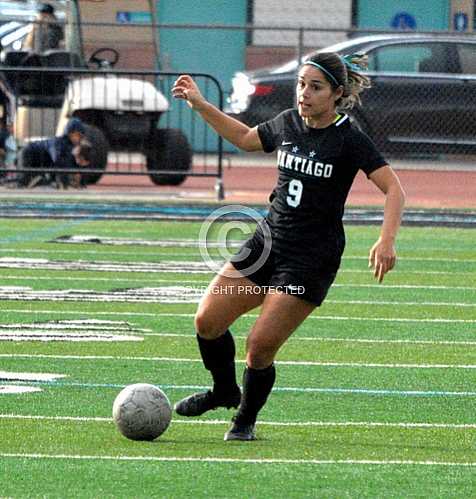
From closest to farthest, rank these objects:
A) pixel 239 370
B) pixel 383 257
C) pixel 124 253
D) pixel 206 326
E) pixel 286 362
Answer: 1. pixel 383 257
2. pixel 206 326
3. pixel 239 370
4. pixel 286 362
5. pixel 124 253

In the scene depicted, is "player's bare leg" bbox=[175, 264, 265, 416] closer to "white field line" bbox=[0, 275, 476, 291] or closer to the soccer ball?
the soccer ball

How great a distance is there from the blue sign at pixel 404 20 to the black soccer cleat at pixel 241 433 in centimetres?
2271

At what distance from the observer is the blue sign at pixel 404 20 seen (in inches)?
1150

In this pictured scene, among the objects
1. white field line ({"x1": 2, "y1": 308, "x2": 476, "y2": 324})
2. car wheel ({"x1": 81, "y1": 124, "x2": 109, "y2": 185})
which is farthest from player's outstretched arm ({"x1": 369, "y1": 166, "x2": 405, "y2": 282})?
car wheel ({"x1": 81, "y1": 124, "x2": 109, "y2": 185})

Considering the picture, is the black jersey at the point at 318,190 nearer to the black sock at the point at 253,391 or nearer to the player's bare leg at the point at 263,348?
the player's bare leg at the point at 263,348

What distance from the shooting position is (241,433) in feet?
23.4

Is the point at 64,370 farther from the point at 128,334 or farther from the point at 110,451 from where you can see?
the point at 110,451

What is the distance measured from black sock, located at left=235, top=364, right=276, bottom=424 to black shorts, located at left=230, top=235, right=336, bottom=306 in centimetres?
36

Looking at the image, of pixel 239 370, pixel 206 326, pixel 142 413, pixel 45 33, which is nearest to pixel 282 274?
pixel 206 326

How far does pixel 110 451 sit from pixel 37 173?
1297 cm

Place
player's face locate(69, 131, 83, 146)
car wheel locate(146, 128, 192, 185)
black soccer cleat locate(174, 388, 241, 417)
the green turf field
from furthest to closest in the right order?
car wheel locate(146, 128, 192, 185) < player's face locate(69, 131, 83, 146) < black soccer cleat locate(174, 388, 241, 417) < the green turf field

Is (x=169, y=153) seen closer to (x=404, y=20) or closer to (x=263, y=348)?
(x=404, y=20)

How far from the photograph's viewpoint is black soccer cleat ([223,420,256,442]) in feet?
23.4

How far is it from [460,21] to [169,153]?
32.2 ft
